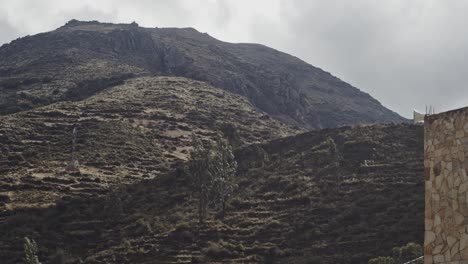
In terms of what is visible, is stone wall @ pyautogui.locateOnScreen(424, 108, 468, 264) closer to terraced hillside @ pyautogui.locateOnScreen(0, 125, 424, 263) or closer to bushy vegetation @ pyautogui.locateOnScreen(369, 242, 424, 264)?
bushy vegetation @ pyautogui.locateOnScreen(369, 242, 424, 264)

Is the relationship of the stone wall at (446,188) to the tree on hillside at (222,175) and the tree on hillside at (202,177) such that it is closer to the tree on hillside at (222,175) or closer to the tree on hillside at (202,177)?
the tree on hillside at (202,177)

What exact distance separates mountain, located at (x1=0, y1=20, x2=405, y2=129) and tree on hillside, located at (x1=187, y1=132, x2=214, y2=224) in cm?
4882

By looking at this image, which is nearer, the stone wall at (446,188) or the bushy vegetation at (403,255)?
→ the stone wall at (446,188)

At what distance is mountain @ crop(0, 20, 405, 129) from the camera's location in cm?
11950

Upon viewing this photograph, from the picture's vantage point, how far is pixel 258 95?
5625 inches

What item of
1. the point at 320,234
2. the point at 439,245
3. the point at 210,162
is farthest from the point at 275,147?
the point at 439,245

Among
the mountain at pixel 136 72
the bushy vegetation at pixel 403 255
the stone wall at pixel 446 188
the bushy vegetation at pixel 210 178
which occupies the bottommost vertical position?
the bushy vegetation at pixel 403 255

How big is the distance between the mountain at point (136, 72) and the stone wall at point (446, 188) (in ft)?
329

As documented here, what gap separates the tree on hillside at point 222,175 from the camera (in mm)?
59334

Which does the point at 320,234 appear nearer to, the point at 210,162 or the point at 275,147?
the point at 210,162

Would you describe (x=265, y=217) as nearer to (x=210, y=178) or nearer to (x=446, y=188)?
(x=210, y=178)

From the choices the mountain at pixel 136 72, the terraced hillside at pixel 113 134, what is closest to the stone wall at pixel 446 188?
the terraced hillside at pixel 113 134

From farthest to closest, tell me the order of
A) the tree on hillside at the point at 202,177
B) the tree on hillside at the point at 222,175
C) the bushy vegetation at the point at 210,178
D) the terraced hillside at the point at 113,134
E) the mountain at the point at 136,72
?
the mountain at the point at 136,72 < the terraced hillside at the point at 113,134 < the tree on hillside at the point at 222,175 < the bushy vegetation at the point at 210,178 < the tree on hillside at the point at 202,177

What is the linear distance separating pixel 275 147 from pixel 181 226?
28.3 m
